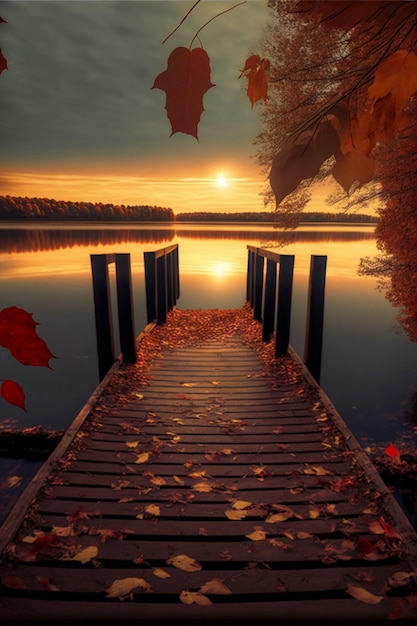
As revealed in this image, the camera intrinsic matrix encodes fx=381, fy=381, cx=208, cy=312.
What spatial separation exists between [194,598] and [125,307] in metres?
4.86

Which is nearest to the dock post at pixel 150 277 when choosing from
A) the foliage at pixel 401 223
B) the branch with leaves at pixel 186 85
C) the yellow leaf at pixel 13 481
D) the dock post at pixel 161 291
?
the dock post at pixel 161 291

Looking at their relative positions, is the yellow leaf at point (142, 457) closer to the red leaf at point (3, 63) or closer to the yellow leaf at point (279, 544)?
the yellow leaf at point (279, 544)

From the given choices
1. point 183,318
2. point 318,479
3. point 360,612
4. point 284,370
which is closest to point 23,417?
point 183,318

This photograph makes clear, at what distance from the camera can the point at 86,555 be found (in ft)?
8.02

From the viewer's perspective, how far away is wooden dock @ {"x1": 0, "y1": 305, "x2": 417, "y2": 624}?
215cm

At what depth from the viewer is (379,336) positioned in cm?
1730

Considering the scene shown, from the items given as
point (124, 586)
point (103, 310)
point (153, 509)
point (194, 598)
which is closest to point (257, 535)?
point (194, 598)

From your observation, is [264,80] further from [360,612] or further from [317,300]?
[317,300]

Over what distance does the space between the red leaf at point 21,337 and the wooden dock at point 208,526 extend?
5.14 feet

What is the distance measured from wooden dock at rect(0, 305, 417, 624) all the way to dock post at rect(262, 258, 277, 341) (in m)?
3.32

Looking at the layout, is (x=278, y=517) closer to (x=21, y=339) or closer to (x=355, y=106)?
(x=21, y=339)

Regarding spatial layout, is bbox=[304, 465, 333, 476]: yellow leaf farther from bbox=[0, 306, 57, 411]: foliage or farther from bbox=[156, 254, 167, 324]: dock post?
bbox=[156, 254, 167, 324]: dock post

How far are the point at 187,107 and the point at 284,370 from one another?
5827mm

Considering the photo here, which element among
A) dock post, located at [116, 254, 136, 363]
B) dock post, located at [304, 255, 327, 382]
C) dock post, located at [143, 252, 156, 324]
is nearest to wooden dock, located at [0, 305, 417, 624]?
dock post, located at [304, 255, 327, 382]
